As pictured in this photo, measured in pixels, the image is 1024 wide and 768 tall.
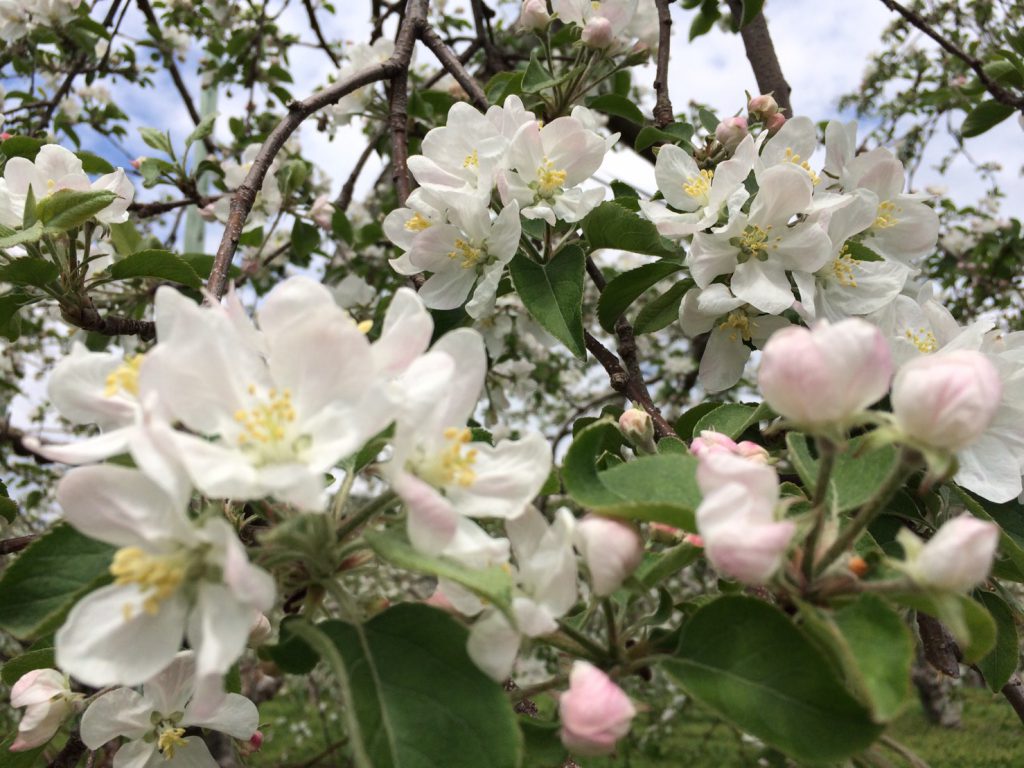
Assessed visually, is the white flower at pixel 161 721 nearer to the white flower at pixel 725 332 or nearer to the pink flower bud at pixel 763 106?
the white flower at pixel 725 332

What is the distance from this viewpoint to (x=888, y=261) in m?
1.46

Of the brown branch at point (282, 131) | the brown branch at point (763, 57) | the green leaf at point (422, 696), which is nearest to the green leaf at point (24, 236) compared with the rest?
the brown branch at point (282, 131)

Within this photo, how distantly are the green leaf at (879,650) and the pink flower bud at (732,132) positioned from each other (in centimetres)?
114

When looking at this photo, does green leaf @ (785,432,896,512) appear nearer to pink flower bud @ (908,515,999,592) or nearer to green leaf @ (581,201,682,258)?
pink flower bud @ (908,515,999,592)

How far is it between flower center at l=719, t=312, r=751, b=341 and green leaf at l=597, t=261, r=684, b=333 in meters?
0.13

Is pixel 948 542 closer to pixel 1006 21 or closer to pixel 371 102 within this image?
pixel 371 102

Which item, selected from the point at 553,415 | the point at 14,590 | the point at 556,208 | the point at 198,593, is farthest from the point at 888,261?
the point at 553,415

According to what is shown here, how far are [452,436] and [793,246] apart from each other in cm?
77

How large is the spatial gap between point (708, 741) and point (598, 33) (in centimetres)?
547

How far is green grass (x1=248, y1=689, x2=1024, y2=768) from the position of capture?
16.4 feet

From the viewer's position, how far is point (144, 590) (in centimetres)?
67

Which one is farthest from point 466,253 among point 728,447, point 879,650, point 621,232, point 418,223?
point 879,650

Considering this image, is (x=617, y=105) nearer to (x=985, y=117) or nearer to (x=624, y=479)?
(x=985, y=117)

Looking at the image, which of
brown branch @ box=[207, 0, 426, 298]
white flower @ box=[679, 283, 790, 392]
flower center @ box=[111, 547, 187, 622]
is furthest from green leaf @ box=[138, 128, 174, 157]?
flower center @ box=[111, 547, 187, 622]
